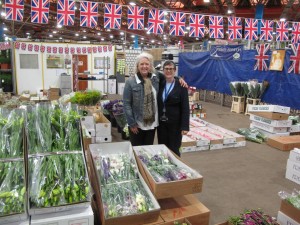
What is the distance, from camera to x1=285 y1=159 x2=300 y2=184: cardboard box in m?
3.31

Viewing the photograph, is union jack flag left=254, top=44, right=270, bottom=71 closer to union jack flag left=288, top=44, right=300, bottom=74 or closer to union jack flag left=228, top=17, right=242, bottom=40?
union jack flag left=228, top=17, right=242, bottom=40

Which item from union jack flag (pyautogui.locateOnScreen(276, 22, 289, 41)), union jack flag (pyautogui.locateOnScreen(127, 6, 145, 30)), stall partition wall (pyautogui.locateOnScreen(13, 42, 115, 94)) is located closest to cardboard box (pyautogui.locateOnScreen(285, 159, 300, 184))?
union jack flag (pyautogui.locateOnScreen(127, 6, 145, 30))

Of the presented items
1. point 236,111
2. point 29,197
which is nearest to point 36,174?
point 29,197

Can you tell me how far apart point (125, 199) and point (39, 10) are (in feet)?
18.1

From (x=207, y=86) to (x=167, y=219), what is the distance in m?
8.66

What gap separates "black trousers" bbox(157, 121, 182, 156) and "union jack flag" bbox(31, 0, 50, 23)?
464cm

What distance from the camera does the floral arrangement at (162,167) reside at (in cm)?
196

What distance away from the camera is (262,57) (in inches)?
290

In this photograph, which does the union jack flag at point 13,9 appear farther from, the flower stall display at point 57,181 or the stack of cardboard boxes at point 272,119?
the stack of cardboard boxes at point 272,119

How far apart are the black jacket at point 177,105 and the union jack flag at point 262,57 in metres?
5.52

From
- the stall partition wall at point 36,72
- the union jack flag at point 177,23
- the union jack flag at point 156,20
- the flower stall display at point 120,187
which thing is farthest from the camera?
the stall partition wall at point 36,72

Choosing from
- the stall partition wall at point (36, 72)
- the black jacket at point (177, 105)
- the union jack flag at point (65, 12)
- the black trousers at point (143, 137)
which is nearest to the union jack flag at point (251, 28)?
the union jack flag at point (65, 12)

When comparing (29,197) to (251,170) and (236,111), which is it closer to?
(251,170)

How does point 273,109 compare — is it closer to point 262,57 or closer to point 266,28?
point 262,57
